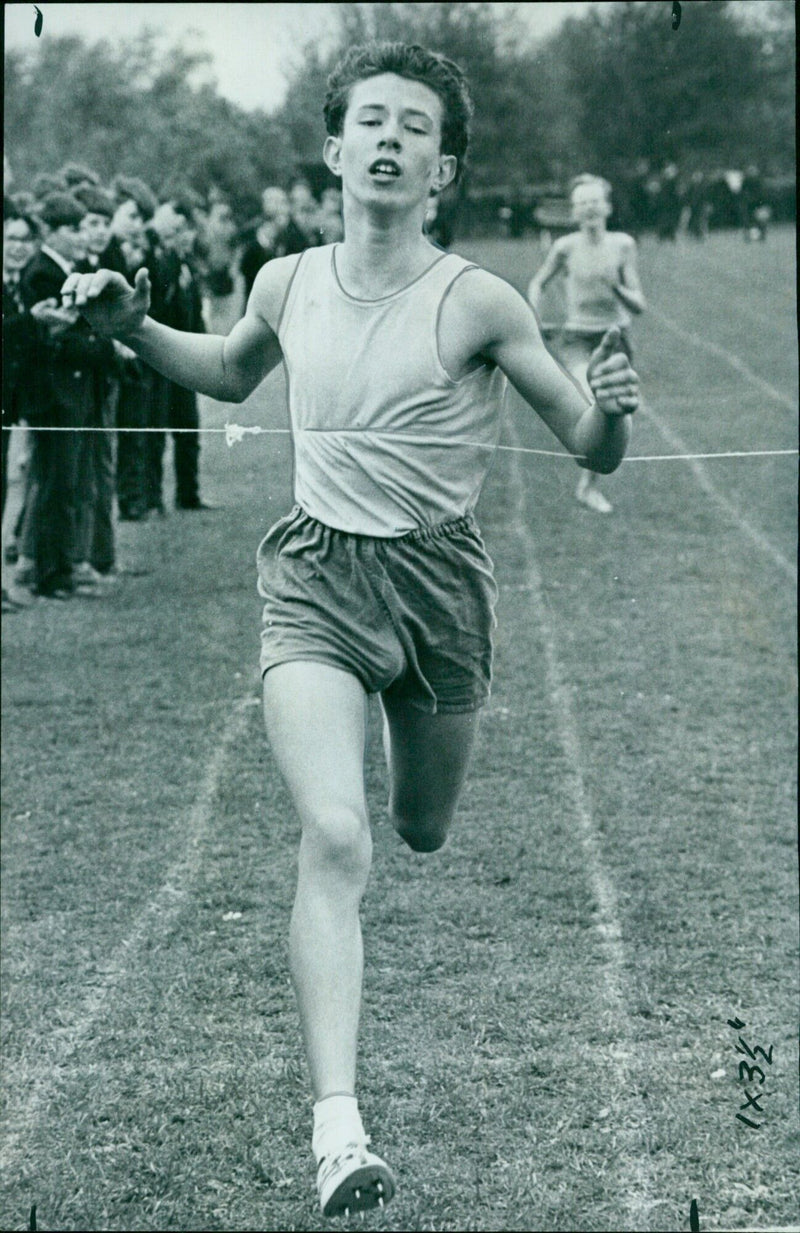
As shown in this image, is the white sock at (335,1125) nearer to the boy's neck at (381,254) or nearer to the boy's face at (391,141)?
the boy's neck at (381,254)

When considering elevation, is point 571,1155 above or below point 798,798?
above

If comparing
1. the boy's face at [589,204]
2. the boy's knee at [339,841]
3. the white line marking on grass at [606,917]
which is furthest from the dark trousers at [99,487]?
the boy's knee at [339,841]

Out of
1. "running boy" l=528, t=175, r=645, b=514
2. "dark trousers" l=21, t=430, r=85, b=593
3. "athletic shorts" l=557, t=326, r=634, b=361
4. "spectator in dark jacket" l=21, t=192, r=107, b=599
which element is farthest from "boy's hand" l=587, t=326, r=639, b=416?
"athletic shorts" l=557, t=326, r=634, b=361

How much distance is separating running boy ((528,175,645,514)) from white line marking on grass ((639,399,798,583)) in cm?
74

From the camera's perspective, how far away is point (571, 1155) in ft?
14.1

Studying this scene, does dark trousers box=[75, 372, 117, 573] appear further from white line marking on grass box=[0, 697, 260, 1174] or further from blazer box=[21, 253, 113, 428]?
white line marking on grass box=[0, 697, 260, 1174]

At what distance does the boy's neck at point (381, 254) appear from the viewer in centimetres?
404

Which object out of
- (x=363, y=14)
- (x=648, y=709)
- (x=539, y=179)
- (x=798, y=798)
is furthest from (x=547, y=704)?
(x=539, y=179)

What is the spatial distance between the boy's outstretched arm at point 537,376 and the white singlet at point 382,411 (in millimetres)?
72

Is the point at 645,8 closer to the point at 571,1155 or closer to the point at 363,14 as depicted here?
the point at 363,14

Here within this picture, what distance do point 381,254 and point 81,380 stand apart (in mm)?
5259

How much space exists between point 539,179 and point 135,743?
967cm

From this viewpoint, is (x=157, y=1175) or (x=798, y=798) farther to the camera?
(x=798, y=798)

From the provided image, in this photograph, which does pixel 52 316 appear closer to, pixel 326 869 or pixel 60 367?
pixel 60 367
